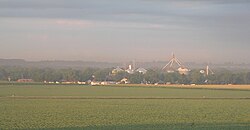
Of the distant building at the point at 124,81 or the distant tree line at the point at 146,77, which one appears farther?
the distant building at the point at 124,81

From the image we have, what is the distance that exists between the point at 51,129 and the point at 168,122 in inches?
355

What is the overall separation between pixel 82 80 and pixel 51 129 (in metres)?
151

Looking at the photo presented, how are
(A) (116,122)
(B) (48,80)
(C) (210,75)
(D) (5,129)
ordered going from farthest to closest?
(C) (210,75)
(B) (48,80)
(A) (116,122)
(D) (5,129)

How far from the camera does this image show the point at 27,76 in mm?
181375

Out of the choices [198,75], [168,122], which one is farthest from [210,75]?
[168,122]

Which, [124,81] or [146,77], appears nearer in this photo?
[124,81]

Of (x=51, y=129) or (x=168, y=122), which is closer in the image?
(x=51, y=129)

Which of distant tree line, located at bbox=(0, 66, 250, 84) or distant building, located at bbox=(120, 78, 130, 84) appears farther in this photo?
distant building, located at bbox=(120, 78, 130, 84)

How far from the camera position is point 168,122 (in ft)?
121

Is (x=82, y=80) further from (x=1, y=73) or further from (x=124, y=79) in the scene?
(x=1, y=73)

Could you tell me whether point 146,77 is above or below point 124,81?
above

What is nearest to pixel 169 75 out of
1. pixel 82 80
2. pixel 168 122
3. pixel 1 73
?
pixel 82 80

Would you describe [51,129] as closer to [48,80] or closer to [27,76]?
[48,80]

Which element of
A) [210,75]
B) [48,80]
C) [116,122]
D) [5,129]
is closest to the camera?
[5,129]
